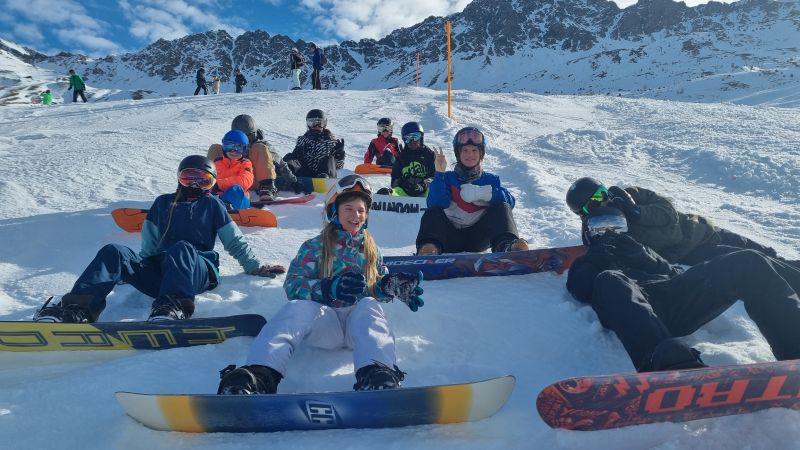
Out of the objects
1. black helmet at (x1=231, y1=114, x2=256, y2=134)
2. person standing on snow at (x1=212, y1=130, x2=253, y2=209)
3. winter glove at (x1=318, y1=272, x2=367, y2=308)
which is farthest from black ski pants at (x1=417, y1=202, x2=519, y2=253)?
black helmet at (x1=231, y1=114, x2=256, y2=134)

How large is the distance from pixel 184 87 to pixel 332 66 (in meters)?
58.7

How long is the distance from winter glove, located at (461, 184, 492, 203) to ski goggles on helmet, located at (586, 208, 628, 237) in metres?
1.53

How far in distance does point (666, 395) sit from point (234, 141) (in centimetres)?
589

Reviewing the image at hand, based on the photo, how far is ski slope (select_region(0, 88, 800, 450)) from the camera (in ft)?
7.18

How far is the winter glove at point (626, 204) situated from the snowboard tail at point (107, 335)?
2.95 m

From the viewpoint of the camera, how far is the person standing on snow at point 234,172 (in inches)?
251

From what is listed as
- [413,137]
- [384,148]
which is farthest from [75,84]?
[413,137]

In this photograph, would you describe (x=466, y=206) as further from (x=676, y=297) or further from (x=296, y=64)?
(x=296, y=64)

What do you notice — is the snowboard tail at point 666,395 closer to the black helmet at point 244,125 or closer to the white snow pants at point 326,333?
the white snow pants at point 326,333

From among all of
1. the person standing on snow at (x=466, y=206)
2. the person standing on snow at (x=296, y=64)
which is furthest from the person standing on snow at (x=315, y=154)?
the person standing on snow at (x=296, y=64)

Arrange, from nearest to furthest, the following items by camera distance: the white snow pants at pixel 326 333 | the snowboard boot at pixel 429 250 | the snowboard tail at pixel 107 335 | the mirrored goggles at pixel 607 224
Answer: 1. the white snow pants at pixel 326 333
2. the snowboard tail at pixel 107 335
3. the mirrored goggles at pixel 607 224
4. the snowboard boot at pixel 429 250

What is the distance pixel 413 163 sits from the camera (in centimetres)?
805

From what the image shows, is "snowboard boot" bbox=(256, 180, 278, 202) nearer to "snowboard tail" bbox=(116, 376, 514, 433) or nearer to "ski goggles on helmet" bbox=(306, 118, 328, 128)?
"ski goggles on helmet" bbox=(306, 118, 328, 128)

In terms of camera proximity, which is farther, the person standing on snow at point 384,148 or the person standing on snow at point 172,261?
the person standing on snow at point 384,148
